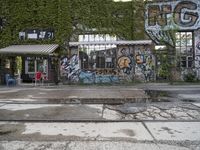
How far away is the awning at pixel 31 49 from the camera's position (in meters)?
29.0

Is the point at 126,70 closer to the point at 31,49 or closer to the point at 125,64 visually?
the point at 125,64

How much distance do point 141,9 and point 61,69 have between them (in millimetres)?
8907

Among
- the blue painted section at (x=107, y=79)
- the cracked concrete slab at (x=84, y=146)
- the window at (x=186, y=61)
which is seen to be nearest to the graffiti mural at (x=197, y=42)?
the window at (x=186, y=61)

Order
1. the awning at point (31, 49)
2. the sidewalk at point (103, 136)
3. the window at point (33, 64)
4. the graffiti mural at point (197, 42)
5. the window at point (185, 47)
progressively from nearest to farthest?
the sidewalk at point (103, 136) < the awning at point (31, 49) < the graffiti mural at point (197, 42) < the window at point (185, 47) < the window at point (33, 64)

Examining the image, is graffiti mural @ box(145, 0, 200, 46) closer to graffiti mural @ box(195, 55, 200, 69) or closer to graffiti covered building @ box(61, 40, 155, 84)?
graffiti covered building @ box(61, 40, 155, 84)

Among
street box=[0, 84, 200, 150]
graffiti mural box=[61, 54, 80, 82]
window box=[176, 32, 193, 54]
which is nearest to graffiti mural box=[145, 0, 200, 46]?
window box=[176, 32, 193, 54]

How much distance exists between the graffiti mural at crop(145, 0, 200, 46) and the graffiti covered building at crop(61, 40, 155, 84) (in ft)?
5.01

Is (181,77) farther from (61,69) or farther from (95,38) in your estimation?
(61,69)

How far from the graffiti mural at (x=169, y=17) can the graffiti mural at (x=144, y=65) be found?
1491 millimetres

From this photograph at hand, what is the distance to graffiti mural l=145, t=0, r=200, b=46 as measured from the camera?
107ft

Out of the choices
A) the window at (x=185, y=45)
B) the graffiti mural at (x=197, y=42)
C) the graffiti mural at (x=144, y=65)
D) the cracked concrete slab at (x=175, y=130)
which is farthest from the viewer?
the window at (x=185, y=45)

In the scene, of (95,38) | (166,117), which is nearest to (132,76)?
(95,38)

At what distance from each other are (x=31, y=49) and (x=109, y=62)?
7.15 m

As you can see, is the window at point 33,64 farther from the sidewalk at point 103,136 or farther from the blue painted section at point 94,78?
the sidewalk at point 103,136
